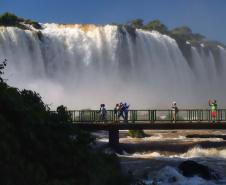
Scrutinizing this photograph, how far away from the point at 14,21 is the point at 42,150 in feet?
155

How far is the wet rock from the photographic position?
848 inches

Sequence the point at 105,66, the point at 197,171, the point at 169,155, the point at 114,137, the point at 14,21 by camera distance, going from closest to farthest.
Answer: the point at 197,171 < the point at 169,155 < the point at 114,137 < the point at 14,21 < the point at 105,66

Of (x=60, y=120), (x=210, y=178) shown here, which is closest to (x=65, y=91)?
(x=210, y=178)

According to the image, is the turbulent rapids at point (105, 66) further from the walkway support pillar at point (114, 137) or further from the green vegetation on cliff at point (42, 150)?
the green vegetation on cliff at point (42, 150)

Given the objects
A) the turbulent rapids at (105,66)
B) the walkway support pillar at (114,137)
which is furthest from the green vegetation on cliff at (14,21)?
the walkway support pillar at (114,137)

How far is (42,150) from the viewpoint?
35.7 ft

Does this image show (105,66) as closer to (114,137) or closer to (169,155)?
(114,137)

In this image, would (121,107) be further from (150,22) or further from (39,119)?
(150,22)

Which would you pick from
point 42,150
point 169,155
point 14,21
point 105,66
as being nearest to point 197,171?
point 169,155

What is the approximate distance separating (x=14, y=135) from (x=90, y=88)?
49118 mm

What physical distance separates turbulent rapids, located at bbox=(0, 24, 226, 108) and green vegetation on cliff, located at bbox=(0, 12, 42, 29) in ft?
3.43

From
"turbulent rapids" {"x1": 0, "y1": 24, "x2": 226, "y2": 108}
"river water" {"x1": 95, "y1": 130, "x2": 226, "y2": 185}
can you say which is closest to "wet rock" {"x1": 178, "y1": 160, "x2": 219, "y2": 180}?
"river water" {"x1": 95, "y1": 130, "x2": 226, "y2": 185}

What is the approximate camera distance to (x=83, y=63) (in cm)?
5791

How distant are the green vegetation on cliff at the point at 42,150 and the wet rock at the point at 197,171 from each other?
9.32m
